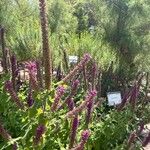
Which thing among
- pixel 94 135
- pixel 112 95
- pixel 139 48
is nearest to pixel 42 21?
pixel 94 135

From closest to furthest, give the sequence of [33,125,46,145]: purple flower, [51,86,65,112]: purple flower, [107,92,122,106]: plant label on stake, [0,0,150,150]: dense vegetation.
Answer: [33,125,46,145]: purple flower, [51,86,65,112]: purple flower, [0,0,150,150]: dense vegetation, [107,92,122,106]: plant label on stake

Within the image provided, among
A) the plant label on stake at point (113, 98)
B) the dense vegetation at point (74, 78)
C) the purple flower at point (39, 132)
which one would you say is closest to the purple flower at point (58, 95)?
the dense vegetation at point (74, 78)

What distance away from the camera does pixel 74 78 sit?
14.7 feet

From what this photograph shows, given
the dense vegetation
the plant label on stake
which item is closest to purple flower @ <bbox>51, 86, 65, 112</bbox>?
the dense vegetation

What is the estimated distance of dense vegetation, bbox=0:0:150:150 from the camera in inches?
115

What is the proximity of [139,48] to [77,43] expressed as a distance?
6.36 feet

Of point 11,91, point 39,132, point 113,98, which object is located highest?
point 11,91

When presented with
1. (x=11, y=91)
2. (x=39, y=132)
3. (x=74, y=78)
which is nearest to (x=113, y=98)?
(x=74, y=78)

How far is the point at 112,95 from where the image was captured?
212 inches

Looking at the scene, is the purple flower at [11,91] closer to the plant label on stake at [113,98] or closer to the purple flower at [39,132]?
the purple flower at [39,132]

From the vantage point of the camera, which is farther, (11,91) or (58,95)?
(11,91)

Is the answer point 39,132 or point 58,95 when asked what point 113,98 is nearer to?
point 58,95

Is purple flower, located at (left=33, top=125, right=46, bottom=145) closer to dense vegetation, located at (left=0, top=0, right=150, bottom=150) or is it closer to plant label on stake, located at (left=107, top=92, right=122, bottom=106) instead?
dense vegetation, located at (left=0, top=0, right=150, bottom=150)

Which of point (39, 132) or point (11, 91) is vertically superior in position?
point (11, 91)
